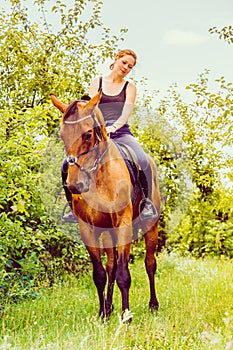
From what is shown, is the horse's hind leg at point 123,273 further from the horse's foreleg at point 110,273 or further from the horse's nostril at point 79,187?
the horse's nostril at point 79,187

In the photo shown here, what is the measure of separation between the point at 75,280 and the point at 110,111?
9.72 ft

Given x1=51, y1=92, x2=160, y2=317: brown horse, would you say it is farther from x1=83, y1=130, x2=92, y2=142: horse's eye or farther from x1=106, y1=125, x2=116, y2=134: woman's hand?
x1=106, y1=125, x2=116, y2=134: woman's hand

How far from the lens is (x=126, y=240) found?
4.82 m

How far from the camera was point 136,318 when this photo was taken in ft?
17.5

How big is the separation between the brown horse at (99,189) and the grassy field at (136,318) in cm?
41

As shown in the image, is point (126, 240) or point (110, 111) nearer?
point (126, 240)

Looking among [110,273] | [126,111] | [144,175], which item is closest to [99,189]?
[144,175]

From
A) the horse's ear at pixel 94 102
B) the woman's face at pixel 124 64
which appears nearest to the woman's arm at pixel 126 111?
the woman's face at pixel 124 64

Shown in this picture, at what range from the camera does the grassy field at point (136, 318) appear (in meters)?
4.08

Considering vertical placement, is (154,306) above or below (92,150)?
below

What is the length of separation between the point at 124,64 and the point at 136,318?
240 cm

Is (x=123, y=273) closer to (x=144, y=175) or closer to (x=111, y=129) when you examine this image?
(x=144, y=175)

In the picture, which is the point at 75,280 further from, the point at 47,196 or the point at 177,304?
the point at 177,304

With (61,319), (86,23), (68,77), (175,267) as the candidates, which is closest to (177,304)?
(61,319)
